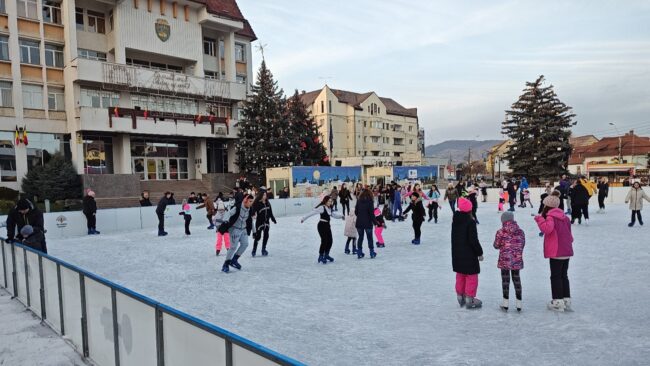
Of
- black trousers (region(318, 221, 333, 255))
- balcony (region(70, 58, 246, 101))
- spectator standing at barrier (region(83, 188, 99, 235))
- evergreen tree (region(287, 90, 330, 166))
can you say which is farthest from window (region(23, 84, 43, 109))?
black trousers (region(318, 221, 333, 255))

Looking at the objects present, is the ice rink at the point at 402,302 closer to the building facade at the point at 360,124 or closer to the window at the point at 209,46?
the window at the point at 209,46

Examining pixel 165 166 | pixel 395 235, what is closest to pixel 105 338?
pixel 395 235

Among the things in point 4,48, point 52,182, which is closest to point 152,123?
point 52,182

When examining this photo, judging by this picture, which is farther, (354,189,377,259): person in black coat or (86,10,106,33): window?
(86,10,106,33): window

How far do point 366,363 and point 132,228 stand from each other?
17564mm

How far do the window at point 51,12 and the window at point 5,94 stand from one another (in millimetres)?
5041

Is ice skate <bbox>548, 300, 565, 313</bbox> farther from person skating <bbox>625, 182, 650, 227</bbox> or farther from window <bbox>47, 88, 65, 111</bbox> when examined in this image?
window <bbox>47, 88, 65, 111</bbox>

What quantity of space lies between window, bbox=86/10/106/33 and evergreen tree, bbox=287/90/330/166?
15.4 metres

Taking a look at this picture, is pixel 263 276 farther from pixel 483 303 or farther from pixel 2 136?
pixel 2 136

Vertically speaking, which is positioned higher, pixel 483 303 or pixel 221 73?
pixel 221 73

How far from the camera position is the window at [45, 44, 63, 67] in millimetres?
28862

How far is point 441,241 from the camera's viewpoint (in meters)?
12.7

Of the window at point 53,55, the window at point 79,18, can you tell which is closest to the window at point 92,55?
the window at point 53,55

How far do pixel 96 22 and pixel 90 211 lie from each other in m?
20.5
